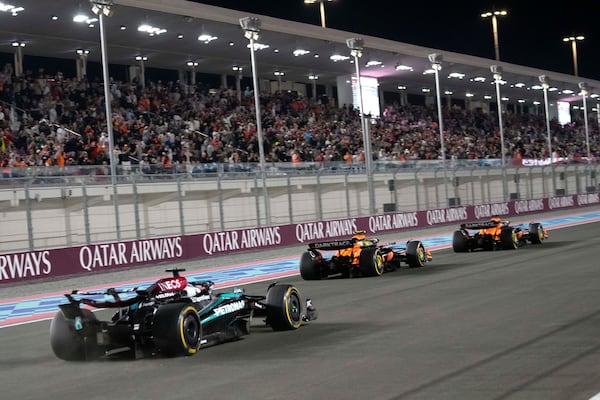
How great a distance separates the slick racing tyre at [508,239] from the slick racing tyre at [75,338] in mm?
14321

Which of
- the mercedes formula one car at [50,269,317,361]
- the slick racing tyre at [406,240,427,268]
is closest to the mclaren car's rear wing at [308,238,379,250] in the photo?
the slick racing tyre at [406,240,427,268]

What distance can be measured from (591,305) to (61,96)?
23.4 m

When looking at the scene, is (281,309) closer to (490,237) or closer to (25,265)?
(25,265)

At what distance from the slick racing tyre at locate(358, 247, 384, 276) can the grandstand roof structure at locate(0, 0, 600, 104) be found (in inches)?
615

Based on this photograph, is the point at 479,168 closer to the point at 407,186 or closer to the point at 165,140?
the point at 407,186

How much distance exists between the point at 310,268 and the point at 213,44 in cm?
2299

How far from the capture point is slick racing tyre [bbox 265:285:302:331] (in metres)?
10.7

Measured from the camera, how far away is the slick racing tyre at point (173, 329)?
9039 mm

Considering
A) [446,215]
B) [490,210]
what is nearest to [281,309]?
[446,215]

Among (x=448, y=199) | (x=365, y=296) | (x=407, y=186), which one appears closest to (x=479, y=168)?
(x=448, y=199)

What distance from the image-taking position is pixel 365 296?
46.2 feet

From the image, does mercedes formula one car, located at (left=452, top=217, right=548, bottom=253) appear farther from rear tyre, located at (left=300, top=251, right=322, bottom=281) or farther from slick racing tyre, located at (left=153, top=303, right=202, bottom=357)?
slick racing tyre, located at (left=153, top=303, right=202, bottom=357)

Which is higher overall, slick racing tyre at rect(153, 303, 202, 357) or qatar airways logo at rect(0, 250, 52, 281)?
qatar airways logo at rect(0, 250, 52, 281)

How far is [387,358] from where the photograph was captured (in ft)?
28.0
